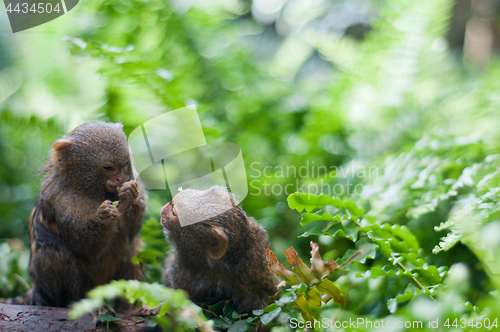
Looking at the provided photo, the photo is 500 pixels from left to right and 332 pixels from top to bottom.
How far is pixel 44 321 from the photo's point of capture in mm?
2443

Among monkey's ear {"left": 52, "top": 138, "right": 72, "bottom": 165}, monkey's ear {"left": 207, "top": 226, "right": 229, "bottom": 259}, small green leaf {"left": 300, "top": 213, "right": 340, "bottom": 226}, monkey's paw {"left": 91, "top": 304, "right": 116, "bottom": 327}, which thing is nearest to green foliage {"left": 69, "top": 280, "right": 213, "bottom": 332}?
monkey's ear {"left": 207, "top": 226, "right": 229, "bottom": 259}

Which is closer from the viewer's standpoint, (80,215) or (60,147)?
(80,215)

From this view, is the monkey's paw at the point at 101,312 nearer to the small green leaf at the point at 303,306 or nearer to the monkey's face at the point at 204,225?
the monkey's face at the point at 204,225

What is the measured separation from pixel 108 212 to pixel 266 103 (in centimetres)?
251

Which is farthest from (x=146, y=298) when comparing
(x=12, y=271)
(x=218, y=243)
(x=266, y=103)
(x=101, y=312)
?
(x=266, y=103)

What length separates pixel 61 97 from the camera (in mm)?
3652

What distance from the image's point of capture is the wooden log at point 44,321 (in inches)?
93.0

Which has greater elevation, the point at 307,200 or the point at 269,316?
the point at 307,200

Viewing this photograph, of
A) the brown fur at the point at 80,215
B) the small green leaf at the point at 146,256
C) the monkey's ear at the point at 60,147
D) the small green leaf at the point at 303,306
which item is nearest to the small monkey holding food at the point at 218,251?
the small green leaf at the point at 146,256

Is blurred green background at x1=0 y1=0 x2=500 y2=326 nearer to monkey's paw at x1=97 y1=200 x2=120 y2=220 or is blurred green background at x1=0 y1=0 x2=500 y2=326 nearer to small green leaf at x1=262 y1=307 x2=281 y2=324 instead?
monkey's paw at x1=97 y1=200 x2=120 y2=220

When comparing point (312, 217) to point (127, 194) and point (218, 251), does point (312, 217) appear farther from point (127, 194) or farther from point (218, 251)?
point (127, 194)

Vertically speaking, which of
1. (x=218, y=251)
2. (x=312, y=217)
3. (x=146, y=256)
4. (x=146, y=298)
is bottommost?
(x=146, y=256)

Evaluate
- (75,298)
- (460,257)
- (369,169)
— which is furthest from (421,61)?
(75,298)

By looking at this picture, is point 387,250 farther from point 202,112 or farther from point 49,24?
point 49,24
